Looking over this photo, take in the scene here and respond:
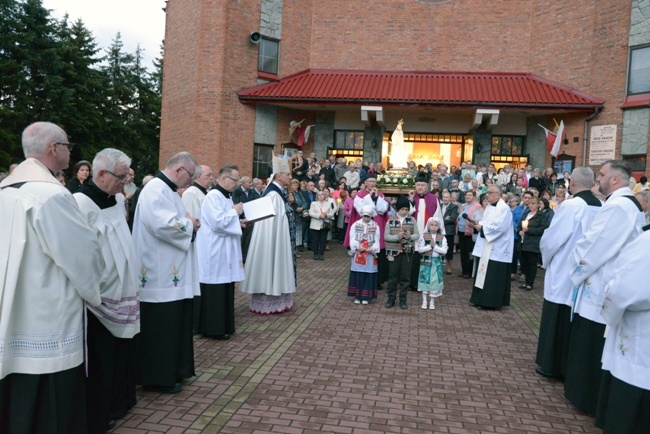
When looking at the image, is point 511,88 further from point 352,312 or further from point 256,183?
point 352,312

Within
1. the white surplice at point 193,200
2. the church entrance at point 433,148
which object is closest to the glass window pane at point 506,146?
the church entrance at point 433,148

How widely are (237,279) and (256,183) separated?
7.57 meters

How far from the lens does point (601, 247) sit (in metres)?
4.80

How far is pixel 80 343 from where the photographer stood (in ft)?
11.4

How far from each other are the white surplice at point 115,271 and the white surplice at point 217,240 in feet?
7.73

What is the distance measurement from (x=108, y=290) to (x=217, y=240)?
2929mm

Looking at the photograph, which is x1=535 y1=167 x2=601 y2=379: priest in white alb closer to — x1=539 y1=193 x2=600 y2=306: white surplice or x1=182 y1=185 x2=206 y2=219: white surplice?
x1=539 y1=193 x2=600 y2=306: white surplice

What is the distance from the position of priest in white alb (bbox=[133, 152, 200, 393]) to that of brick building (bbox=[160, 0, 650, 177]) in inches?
557

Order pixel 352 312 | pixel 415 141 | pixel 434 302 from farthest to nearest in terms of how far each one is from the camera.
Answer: pixel 415 141 → pixel 434 302 → pixel 352 312

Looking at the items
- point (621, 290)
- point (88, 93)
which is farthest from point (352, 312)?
point (88, 93)

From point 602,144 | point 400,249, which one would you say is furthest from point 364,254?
point 602,144

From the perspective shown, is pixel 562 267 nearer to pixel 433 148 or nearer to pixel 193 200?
pixel 193 200

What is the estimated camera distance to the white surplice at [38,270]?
10.5 feet

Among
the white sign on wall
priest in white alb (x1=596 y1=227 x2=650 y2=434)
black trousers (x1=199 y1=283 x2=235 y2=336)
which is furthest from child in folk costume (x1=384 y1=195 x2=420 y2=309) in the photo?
the white sign on wall
